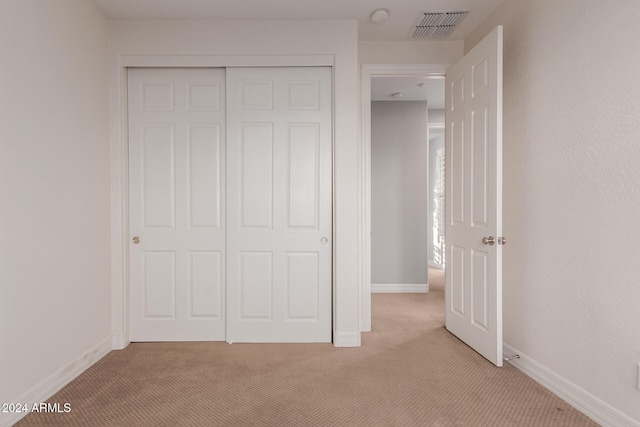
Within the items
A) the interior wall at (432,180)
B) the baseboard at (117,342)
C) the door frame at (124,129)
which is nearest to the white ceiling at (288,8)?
the door frame at (124,129)

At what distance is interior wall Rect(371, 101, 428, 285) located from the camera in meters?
4.73

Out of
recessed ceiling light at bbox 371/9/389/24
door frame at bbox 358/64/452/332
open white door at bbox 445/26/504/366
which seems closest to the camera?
open white door at bbox 445/26/504/366

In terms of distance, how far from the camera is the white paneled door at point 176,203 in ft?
9.21

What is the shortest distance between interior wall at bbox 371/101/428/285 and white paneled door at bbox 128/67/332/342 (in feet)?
6.80

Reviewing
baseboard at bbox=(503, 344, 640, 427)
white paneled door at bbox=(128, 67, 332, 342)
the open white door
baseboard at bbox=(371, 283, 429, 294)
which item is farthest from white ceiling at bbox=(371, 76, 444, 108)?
baseboard at bbox=(503, 344, 640, 427)

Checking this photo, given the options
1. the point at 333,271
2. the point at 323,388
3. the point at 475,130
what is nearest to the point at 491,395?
the point at 323,388

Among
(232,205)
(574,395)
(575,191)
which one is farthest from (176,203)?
(574,395)

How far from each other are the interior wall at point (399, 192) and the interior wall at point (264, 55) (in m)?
2.03

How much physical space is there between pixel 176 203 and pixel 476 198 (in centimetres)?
240

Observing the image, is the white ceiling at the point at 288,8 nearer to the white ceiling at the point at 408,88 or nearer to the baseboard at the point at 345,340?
the white ceiling at the point at 408,88

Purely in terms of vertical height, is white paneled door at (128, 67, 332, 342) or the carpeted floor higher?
white paneled door at (128, 67, 332, 342)

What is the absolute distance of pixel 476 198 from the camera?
257 cm

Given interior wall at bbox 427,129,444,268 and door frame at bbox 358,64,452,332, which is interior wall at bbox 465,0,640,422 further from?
interior wall at bbox 427,129,444,268

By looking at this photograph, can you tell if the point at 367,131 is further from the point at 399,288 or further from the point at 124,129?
→ the point at 399,288
